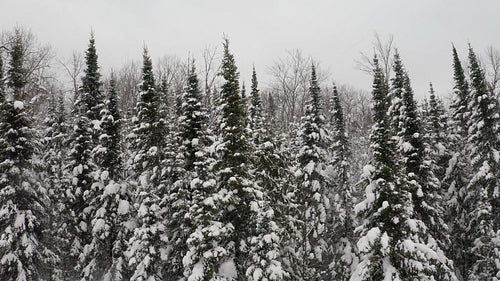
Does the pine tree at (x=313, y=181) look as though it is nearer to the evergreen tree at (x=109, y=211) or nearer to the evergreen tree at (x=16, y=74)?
the evergreen tree at (x=109, y=211)

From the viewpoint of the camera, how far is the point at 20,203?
19.2m

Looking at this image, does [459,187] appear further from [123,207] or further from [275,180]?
[123,207]

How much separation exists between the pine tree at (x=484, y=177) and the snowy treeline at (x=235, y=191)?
87 millimetres

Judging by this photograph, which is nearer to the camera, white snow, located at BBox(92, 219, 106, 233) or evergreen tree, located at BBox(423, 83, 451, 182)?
white snow, located at BBox(92, 219, 106, 233)

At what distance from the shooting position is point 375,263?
13.9 meters

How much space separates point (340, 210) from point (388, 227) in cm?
1173

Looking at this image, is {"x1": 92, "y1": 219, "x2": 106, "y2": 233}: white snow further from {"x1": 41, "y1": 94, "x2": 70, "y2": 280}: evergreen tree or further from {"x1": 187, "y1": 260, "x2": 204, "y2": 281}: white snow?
{"x1": 187, "y1": 260, "x2": 204, "y2": 281}: white snow

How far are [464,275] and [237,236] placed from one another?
19560 mm

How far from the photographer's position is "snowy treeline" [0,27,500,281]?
15.2m

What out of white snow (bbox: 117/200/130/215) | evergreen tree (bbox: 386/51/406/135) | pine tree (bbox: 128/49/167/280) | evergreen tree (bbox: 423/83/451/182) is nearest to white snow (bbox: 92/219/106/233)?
white snow (bbox: 117/200/130/215)

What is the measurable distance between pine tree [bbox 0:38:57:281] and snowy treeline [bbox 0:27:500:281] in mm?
70

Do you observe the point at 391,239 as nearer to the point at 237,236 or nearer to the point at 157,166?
the point at 237,236

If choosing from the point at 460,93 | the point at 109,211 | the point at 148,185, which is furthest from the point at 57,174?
the point at 460,93

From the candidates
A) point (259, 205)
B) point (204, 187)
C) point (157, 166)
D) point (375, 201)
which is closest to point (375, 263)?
point (375, 201)
